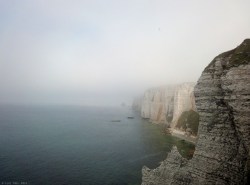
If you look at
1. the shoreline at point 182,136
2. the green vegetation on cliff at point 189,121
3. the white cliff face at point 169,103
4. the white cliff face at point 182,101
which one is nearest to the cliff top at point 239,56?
the shoreline at point 182,136

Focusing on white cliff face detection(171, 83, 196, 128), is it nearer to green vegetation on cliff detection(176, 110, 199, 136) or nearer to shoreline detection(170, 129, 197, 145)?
green vegetation on cliff detection(176, 110, 199, 136)

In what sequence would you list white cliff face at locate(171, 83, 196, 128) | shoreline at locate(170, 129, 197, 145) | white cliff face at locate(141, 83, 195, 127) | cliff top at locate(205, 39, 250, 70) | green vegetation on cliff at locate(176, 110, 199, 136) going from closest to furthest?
cliff top at locate(205, 39, 250, 70) < shoreline at locate(170, 129, 197, 145) < green vegetation on cliff at locate(176, 110, 199, 136) < white cliff face at locate(171, 83, 196, 128) < white cliff face at locate(141, 83, 195, 127)

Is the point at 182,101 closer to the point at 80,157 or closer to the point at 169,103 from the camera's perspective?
the point at 169,103

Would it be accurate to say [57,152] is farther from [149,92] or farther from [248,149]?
[149,92]

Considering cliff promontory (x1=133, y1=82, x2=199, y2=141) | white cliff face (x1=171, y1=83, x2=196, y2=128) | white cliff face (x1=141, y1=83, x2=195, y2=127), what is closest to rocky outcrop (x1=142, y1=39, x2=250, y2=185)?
cliff promontory (x1=133, y1=82, x2=199, y2=141)

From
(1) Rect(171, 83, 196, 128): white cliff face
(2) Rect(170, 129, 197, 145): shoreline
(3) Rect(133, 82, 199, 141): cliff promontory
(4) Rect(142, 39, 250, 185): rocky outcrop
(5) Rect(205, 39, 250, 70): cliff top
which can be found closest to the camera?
(4) Rect(142, 39, 250, 185): rocky outcrop

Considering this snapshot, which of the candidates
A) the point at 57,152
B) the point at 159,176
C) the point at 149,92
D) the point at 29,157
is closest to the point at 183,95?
the point at 149,92

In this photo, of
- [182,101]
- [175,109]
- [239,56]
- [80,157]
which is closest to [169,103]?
[175,109]

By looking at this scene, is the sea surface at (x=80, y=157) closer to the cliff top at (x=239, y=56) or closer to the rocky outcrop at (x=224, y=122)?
the rocky outcrop at (x=224, y=122)
